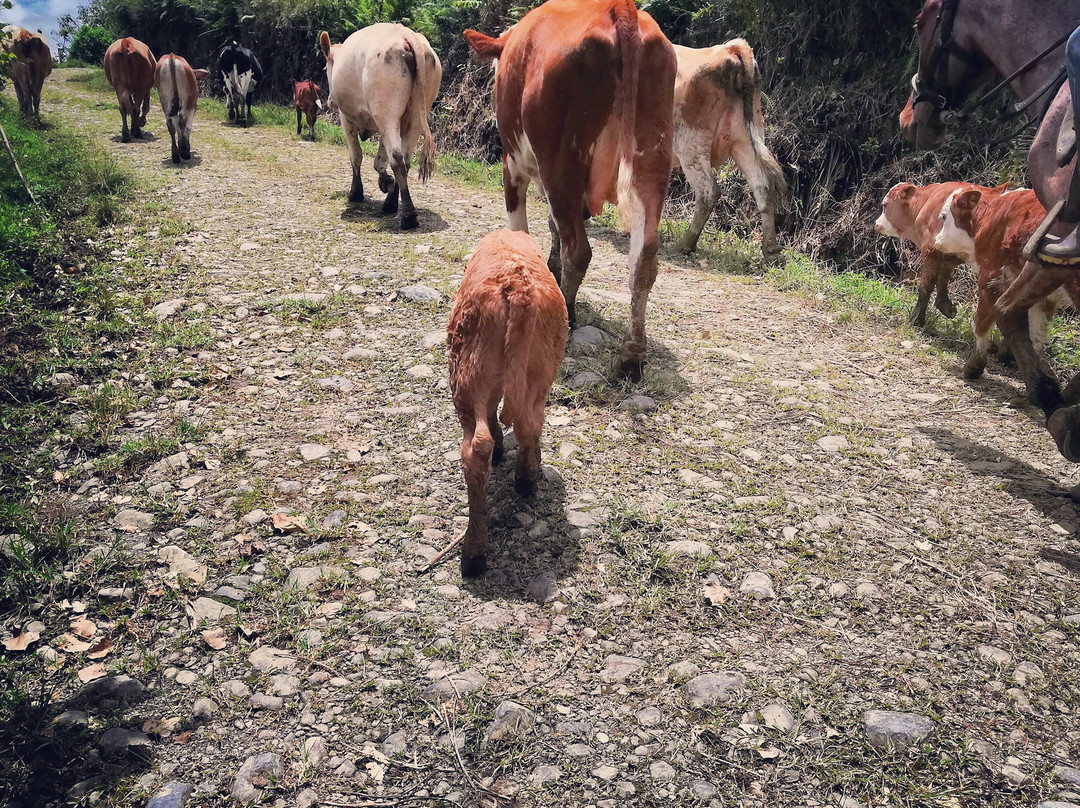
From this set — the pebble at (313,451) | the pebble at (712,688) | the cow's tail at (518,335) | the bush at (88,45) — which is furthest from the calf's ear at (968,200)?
the bush at (88,45)

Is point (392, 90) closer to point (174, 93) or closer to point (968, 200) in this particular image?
point (968, 200)

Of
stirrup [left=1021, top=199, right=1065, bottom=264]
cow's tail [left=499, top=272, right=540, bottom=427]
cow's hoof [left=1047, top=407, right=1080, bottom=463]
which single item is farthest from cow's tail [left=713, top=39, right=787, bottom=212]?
cow's tail [left=499, top=272, right=540, bottom=427]

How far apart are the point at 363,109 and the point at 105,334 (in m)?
4.64

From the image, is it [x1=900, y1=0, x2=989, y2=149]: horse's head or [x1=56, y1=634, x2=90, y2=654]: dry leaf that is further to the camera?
[x1=900, y1=0, x2=989, y2=149]: horse's head

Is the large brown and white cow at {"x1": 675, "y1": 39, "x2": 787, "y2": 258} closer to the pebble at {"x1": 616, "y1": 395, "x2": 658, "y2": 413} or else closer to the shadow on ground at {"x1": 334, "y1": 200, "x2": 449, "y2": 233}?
the shadow on ground at {"x1": 334, "y1": 200, "x2": 449, "y2": 233}

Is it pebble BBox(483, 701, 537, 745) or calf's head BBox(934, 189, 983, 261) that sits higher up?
calf's head BBox(934, 189, 983, 261)

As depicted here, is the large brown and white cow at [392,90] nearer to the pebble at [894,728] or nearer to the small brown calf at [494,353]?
the small brown calf at [494,353]

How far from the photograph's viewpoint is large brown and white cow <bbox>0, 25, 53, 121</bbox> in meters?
14.0

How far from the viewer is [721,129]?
782 cm

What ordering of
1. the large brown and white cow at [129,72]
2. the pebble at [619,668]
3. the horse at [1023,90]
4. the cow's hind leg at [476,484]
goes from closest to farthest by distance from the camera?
the pebble at [619,668] → the cow's hind leg at [476,484] → the horse at [1023,90] → the large brown and white cow at [129,72]

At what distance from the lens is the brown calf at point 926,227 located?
567 centimetres

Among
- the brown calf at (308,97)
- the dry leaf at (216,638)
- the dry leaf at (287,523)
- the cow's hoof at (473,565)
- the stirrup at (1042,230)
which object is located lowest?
the dry leaf at (216,638)

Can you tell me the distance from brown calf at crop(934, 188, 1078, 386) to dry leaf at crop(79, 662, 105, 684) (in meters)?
5.43

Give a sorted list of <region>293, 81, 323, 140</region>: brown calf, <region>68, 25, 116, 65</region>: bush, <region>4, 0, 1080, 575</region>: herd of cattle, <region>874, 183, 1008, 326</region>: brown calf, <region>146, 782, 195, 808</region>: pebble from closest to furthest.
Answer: <region>146, 782, 195, 808</region>: pebble
<region>4, 0, 1080, 575</region>: herd of cattle
<region>874, 183, 1008, 326</region>: brown calf
<region>293, 81, 323, 140</region>: brown calf
<region>68, 25, 116, 65</region>: bush
